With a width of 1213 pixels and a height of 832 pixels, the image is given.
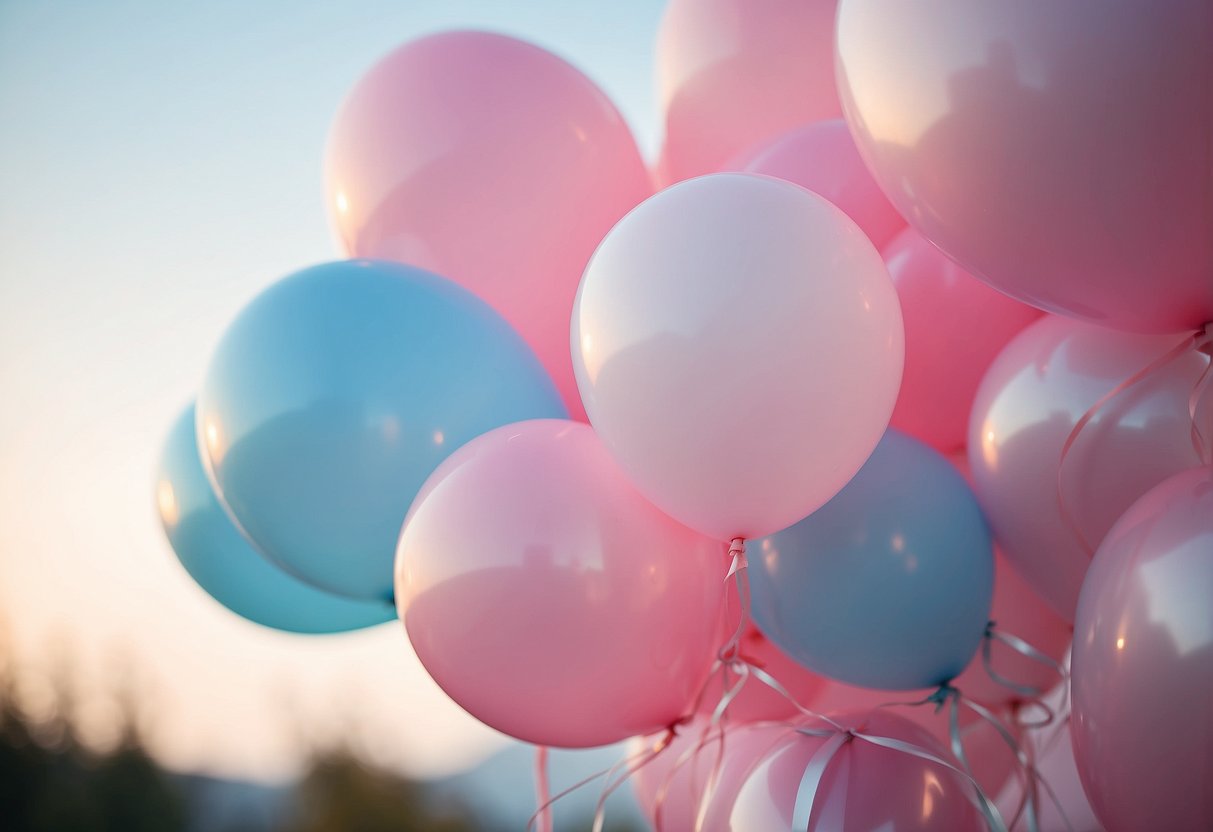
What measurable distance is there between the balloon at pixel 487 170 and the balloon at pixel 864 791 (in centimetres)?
72

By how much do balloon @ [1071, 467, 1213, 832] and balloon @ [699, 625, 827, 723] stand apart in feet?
1.90

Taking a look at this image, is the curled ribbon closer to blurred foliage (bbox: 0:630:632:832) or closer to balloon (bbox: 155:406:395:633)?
balloon (bbox: 155:406:395:633)

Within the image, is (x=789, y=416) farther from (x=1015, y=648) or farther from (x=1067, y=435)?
(x=1015, y=648)

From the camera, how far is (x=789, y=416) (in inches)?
37.4

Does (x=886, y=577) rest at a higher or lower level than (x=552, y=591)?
lower

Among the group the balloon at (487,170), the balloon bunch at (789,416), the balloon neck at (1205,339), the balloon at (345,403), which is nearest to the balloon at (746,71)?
the balloon bunch at (789,416)

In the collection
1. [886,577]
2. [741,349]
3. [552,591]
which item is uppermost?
[741,349]

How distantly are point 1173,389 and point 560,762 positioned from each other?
6.77 metres

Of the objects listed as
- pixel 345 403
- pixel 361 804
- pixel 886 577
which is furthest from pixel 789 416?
pixel 361 804

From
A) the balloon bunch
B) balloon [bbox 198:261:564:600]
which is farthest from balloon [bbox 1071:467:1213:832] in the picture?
balloon [bbox 198:261:564:600]

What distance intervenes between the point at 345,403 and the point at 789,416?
0.55 meters

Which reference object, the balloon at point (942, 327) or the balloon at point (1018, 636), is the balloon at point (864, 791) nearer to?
the balloon at point (1018, 636)

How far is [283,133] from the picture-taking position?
12.3 feet

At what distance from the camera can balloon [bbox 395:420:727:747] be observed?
1.07 meters
